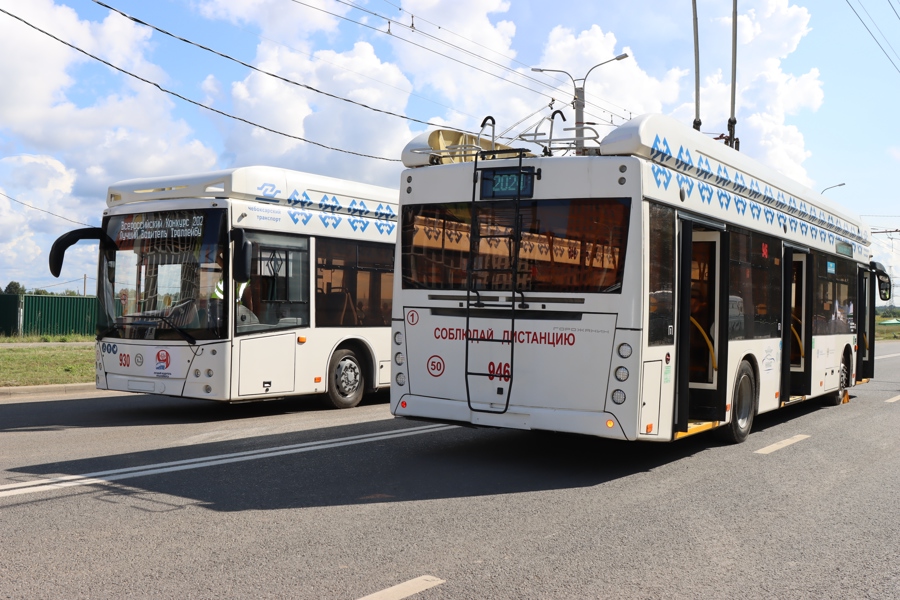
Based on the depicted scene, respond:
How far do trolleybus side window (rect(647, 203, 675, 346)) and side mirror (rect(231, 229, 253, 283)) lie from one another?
530 cm

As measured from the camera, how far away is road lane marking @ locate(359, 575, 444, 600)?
15.0ft

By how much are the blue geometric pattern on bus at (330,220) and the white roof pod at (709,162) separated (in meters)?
5.65

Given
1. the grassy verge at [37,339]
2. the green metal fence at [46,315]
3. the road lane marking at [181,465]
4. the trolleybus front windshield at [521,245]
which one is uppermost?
the trolleybus front windshield at [521,245]

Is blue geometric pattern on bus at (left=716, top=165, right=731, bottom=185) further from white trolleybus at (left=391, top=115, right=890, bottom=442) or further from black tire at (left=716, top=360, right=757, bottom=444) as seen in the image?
black tire at (left=716, top=360, right=757, bottom=444)

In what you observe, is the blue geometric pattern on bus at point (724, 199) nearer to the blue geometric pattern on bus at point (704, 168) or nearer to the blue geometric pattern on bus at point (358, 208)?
the blue geometric pattern on bus at point (704, 168)

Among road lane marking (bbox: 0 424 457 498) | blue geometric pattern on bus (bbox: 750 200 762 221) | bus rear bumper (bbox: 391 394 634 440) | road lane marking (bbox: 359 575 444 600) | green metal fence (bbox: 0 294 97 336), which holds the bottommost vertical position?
road lane marking (bbox: 359 575 444 600)

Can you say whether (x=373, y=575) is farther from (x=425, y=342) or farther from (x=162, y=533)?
(x=425, y=342)

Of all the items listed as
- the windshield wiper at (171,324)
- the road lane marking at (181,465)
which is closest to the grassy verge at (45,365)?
the windshield wiper at (171,324)

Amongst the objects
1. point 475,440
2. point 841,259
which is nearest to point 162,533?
point 475,440

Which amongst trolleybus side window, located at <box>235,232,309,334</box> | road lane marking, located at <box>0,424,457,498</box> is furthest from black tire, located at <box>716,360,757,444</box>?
trolleybus side window, located at <box>235,232,309,334</box>

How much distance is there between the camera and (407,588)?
4699 mm

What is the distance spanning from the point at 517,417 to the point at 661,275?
1.88 metres

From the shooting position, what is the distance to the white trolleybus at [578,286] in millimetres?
7852

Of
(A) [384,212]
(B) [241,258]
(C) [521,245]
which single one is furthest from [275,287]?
(C) [521,245]
